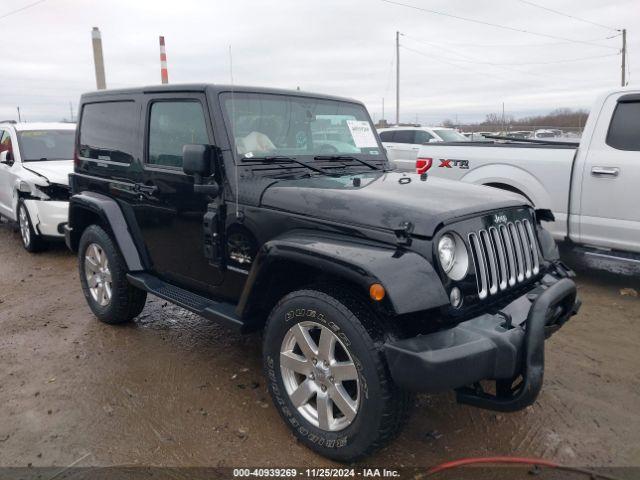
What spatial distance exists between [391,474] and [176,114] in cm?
265

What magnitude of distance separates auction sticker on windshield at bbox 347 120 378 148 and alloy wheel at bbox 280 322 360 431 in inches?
72.1

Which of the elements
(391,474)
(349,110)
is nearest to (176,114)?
(349,110)

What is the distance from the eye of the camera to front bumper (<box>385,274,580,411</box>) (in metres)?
2.27

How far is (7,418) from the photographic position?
3.15m

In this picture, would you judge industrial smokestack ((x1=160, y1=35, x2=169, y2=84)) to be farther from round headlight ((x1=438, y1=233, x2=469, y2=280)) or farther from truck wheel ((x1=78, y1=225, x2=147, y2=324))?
round headlight ((x1=438, y1=233, x2=469, y2=280))

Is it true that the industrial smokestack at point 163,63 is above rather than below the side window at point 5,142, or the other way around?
above

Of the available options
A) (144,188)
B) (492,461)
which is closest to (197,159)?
(144,188)

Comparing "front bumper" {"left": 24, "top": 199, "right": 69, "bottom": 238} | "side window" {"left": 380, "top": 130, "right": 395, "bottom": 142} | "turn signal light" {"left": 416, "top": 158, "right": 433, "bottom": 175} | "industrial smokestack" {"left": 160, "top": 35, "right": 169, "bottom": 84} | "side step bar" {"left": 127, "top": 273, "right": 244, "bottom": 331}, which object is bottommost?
"side step bar" {"left": 127, "top": 273, "right": 244, "bottom": 331}

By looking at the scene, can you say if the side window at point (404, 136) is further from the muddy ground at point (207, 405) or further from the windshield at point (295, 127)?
the windshield at point (295, 127)

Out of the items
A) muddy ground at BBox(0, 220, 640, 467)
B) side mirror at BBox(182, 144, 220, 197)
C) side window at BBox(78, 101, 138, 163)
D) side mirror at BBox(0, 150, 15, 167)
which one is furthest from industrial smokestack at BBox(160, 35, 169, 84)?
side mirror at BBox(182, 144, 220, 197)

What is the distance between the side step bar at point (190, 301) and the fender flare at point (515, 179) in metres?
3.86

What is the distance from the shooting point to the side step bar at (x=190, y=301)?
3.20 meters

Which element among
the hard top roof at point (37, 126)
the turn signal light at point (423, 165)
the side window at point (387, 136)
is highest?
the hard top roof at point (37, 126)

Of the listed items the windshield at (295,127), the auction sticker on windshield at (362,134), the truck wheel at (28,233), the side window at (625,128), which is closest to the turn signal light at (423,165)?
the auction sticker on windshield at (362,134)
